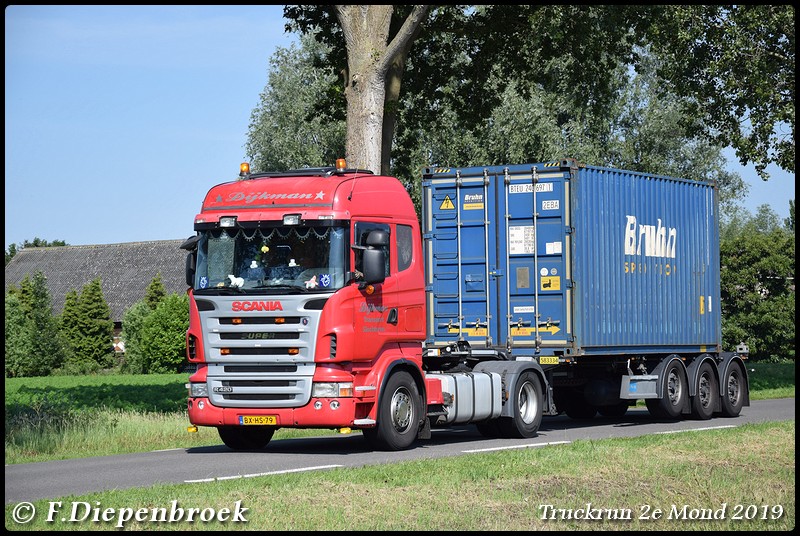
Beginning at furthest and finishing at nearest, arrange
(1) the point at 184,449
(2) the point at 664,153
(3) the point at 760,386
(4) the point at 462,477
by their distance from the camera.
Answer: (2) the point at 664,153 → (3) the point at 760,386 → (1) the point at 184,449 → (4) the point at 462,477

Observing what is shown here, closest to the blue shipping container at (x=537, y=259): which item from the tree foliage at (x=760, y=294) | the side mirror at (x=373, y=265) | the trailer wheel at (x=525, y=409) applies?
the trailer wheel at (x=525, y=409)

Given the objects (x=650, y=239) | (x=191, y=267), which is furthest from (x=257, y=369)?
(x=650, y=239)

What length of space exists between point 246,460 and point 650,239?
929 centimetres

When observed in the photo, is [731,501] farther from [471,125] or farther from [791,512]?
[471,125]

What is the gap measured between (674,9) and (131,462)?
19076 millimetres

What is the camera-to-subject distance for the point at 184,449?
17.6 metres

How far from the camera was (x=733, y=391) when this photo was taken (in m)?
23.5

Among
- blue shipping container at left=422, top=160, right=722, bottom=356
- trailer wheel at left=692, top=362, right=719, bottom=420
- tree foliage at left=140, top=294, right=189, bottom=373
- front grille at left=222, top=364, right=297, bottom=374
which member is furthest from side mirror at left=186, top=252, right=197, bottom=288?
tree foliage at left=140, top=294, right=189, bottom=373

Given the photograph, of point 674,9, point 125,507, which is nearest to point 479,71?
point 674,9

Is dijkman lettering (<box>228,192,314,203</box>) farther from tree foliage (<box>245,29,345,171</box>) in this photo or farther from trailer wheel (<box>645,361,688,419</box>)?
tree foliage (<box>245,29,345,171</box>)

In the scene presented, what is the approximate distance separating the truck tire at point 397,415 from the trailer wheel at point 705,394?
7375mm

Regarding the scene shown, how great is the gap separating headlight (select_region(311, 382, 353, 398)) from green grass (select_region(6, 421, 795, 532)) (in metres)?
1.80

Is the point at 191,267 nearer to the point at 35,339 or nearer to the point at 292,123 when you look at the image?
the point at 292,123

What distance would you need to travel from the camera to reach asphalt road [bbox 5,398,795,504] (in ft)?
42.2
